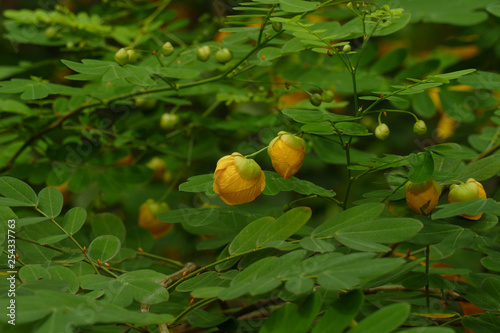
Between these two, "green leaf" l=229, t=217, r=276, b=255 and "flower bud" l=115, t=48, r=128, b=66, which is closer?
"green leaf" l=229, t=217, r=276, b=255

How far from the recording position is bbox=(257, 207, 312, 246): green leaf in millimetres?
658

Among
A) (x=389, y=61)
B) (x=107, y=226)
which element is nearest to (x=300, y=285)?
(x=107, y=226)

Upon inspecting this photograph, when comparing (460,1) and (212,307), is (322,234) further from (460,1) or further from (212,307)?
(460,1)

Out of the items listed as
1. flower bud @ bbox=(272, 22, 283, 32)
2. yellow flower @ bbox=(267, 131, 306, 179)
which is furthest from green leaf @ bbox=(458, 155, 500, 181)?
flower bud @ bbox=(272, 22, 283, 32)

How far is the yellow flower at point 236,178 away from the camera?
0.69 meters

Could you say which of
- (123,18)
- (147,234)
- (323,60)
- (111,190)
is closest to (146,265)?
(147,234)

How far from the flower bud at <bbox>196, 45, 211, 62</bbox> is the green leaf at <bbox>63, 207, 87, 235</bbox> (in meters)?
0.38

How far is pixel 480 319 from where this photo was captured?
0.65m

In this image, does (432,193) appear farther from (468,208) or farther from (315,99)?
(315,99)

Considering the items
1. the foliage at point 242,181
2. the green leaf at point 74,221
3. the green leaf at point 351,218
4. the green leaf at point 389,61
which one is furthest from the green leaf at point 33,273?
the green leaf at point 389,61

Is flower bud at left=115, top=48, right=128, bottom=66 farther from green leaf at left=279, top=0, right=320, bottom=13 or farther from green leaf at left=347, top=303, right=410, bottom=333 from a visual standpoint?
green leaf at left=347, top=303, right=410, bottom=333

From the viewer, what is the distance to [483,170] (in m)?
0.77

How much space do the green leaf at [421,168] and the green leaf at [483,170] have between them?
0.14 meters

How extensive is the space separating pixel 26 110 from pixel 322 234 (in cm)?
76
